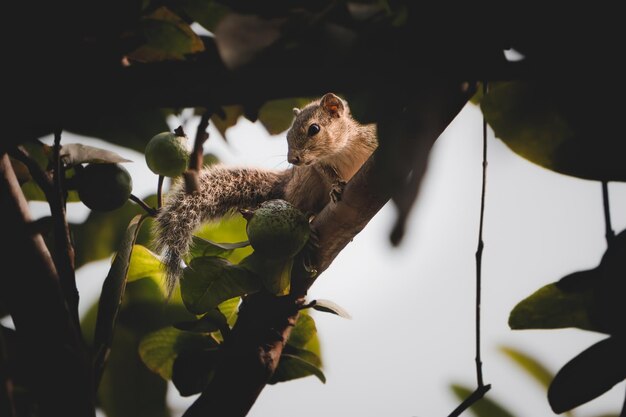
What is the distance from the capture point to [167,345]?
1132mm

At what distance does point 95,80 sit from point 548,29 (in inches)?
13.1

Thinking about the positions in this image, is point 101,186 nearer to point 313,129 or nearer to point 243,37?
point 243,37

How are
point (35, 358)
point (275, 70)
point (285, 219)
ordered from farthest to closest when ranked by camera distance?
1. point (285, 219)
2. point (35, 358)
3. point (275, 70)

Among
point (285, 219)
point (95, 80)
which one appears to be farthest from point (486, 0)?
point (285, 219)

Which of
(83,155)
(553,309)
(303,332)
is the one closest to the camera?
(553,309)

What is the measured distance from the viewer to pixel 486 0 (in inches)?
16.9

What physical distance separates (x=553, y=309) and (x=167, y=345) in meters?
0.72

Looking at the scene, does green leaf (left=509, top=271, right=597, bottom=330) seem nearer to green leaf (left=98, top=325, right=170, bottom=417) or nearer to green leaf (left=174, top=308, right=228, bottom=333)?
green leaf (left=174, top=308, right=228, bottom=333)

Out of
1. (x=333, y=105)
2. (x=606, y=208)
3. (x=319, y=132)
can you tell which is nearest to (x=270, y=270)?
(x=606, y=208)

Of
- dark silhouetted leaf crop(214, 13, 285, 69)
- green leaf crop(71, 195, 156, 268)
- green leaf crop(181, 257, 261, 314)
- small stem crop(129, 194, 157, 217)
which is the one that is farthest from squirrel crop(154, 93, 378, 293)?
dark silhouetted leaf crop(214, 13, 285, 69)

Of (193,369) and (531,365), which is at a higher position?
(531,365)

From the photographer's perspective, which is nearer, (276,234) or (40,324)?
(40,324)

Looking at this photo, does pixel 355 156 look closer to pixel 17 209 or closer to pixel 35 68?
pixel 17 209

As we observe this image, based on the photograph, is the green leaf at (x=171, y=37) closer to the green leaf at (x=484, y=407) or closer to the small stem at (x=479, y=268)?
the small stem at (x=479, y=268)
